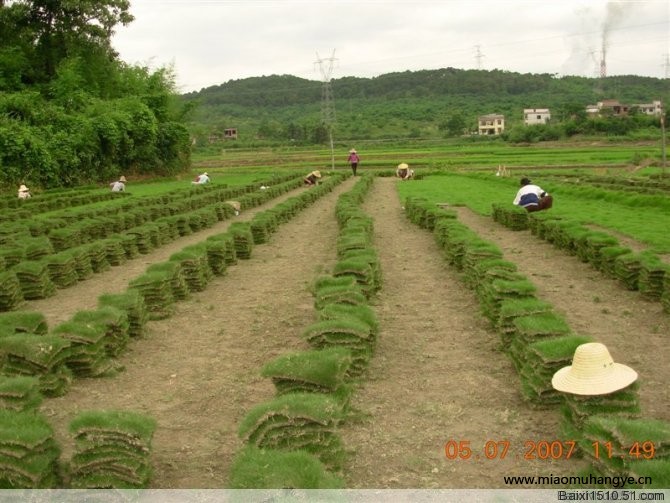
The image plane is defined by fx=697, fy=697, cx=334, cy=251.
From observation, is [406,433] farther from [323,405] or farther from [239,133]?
[239,133]

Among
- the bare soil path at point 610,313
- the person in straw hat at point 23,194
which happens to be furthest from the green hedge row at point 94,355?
the person in straw hat at point 23,194

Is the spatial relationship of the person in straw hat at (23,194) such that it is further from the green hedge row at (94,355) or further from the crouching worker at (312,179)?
the green hedge row at (94,355)

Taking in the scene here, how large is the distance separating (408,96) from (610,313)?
158 meters

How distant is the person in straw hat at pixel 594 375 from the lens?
6.39 metres

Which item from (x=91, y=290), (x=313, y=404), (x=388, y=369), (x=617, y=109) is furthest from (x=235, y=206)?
(x=617, y=109)

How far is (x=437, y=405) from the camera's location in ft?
25.7

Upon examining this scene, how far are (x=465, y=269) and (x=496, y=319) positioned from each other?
11.8 feet

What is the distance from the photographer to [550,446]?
6.59m

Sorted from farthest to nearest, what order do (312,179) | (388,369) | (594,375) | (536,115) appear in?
(536,115) → (312,179) → (388,369) → (594,375)

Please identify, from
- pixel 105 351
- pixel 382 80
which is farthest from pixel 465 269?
pixel 382 80

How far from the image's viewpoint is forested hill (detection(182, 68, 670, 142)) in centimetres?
13475

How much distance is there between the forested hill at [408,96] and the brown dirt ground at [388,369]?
353 feet

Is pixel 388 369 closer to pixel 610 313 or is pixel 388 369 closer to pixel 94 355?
pixel 94 355

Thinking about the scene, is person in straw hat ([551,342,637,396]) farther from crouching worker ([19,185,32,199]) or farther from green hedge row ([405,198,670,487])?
crouching worker ([19,185,32,199])
